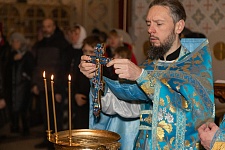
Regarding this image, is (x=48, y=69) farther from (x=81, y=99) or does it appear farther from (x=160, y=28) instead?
(x=160, y=28)

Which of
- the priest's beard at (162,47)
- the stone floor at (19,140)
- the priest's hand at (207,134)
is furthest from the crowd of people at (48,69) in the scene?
the priest's hand at (207,134)

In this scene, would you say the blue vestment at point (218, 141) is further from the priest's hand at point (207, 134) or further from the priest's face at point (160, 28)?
the priest's face at point (160, 28)

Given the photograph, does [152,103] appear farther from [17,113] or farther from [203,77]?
[17,113]

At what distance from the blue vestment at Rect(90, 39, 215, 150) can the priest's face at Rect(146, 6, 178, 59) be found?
0.18m

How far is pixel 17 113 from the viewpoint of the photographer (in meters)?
10.0

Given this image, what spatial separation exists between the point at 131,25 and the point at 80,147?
23.7ft

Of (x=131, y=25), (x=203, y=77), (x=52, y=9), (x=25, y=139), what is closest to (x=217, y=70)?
(x=131, y=25)

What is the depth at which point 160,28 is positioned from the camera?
420 cm

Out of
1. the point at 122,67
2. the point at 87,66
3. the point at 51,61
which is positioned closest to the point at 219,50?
the point at 51,61

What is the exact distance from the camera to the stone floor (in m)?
9.29

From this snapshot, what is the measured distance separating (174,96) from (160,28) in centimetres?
43

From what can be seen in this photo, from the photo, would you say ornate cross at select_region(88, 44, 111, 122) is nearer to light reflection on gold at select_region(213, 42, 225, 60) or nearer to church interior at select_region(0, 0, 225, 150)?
church interior at select_region(0, 0, 225, 150)

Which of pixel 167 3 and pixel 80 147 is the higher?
pixel 167 3

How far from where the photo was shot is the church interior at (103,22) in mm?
9328
